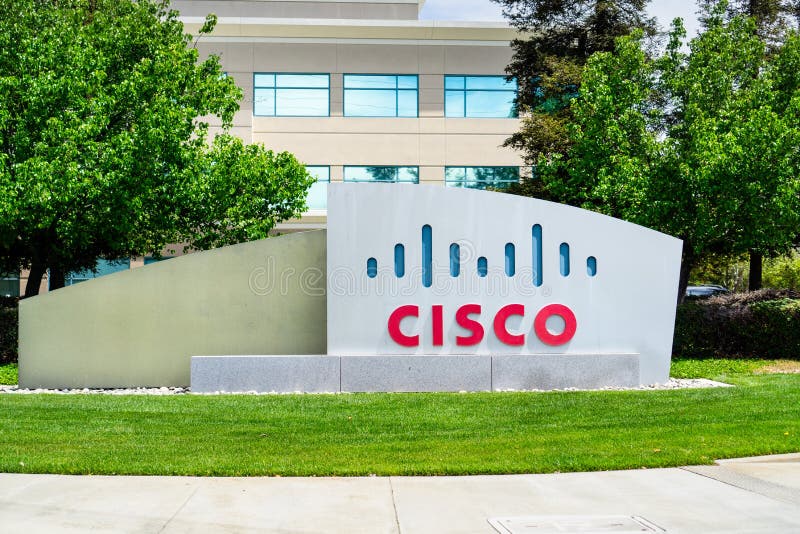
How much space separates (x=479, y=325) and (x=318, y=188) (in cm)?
2313

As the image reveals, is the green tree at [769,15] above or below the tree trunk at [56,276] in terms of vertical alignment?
above

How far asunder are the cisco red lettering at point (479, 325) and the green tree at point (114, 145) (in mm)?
8789

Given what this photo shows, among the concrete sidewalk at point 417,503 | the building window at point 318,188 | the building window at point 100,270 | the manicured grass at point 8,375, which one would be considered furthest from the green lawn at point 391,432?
the building window at point 100,270

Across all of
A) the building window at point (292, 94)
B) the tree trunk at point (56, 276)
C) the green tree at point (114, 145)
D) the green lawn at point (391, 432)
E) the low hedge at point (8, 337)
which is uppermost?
the building window at point (292, 94)

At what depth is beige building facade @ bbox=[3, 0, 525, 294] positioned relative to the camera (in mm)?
37500

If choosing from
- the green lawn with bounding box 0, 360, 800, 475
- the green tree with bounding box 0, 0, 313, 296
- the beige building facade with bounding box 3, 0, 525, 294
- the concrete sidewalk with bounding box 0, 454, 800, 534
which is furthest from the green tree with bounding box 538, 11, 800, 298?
the concrete sidewalk with bounding box 0, 454, 800, 534

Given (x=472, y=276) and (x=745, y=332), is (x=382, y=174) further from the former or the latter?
(x=472, y=276)

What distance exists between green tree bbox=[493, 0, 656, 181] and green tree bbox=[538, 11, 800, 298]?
162 inches

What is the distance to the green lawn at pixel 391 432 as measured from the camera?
28.7 feet

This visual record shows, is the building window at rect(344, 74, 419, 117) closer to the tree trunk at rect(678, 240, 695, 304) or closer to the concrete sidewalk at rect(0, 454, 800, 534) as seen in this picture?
the tree trunk at rect(678, 240, 695, 304)

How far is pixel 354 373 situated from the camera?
48.9 feet

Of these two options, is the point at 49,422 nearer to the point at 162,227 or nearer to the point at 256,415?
the point at 256,415

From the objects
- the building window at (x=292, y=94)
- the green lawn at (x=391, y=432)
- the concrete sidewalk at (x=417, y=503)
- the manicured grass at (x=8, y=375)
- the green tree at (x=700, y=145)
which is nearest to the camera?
the concrete sidewalk at (x=417, y=503)

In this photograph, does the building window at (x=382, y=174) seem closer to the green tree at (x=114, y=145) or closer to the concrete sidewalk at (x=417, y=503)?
the green tree at (x=114, y=145)
